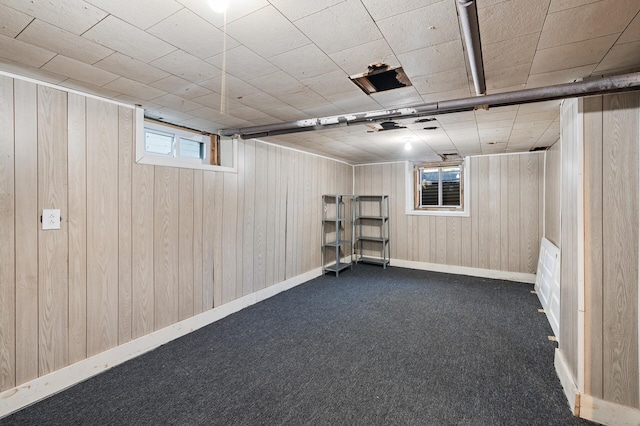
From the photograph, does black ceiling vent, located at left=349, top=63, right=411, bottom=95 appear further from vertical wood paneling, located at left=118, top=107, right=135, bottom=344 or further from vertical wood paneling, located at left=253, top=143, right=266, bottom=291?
vertical wood paneling, located at left=253, top=143, right=266, bottom=291

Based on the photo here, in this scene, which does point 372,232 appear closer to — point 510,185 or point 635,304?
point 510,185

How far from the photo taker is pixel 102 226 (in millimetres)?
2377

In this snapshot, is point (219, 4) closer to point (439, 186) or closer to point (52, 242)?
point (52, 242)

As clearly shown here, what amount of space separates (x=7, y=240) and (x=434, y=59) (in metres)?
2.96

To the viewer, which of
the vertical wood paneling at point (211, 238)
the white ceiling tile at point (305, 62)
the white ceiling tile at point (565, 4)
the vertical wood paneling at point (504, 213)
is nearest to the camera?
the white ceiling tile at point (565, 4)

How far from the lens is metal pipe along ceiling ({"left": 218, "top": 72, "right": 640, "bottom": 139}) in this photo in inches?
63.8

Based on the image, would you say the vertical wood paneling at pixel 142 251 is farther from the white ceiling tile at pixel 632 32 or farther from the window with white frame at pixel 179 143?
the white ceiling tile at pixel 632 32

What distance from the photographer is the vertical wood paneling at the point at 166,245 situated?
9.06ft

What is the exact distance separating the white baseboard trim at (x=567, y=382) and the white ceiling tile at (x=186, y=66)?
3.13 m

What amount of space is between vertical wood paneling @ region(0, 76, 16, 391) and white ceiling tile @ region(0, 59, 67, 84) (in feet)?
0.33

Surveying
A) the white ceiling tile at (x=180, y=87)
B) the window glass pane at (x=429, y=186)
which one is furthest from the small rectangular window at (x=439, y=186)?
the white ceiling tile at (x=180, y=87)

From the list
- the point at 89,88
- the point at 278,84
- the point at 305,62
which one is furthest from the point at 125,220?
the point at 305,62

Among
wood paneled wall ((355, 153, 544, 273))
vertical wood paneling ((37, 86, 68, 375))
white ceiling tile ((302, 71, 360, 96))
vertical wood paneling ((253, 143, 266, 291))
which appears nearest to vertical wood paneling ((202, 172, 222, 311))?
vertical wood paneling ((253, 143, 266, 291))

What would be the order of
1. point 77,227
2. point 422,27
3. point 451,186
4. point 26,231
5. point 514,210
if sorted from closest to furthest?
point 422,27, point 26,231, point 77,227, point 514,210, point 451,186
